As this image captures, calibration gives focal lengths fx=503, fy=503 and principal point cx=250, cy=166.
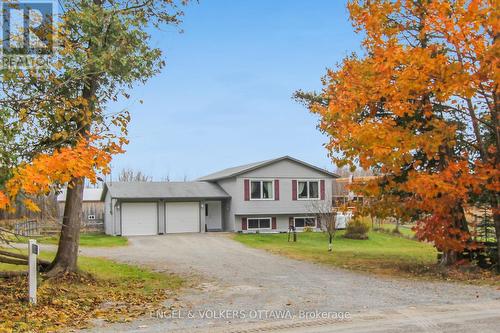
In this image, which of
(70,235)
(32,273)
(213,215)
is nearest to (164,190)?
(213,215)

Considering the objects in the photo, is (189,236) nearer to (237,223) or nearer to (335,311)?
(237,223)

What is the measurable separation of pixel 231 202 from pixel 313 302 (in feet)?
81.8

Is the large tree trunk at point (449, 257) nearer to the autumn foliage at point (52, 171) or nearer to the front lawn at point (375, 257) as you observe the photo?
the front lawn at point (375, 257)

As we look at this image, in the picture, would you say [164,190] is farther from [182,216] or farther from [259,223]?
[259,223]

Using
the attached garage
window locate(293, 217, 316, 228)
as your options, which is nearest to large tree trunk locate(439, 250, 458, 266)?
window locate(293, 217, 316, 228)

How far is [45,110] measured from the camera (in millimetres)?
9477

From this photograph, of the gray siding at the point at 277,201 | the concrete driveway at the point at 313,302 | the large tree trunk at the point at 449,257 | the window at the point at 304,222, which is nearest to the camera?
the concrete driveway at the point at 313,302

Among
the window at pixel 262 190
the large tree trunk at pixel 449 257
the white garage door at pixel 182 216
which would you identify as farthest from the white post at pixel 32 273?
the window at pixel 262 190

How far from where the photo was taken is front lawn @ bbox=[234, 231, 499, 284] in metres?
13.7

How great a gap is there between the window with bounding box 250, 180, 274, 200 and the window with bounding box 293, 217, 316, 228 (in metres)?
2.72

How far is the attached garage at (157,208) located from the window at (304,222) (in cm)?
520

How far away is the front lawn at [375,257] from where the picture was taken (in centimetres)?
1370

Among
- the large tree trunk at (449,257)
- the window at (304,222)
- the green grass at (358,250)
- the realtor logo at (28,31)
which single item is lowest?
the green grass at (358,250)

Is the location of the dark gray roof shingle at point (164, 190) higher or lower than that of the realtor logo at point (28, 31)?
lower
